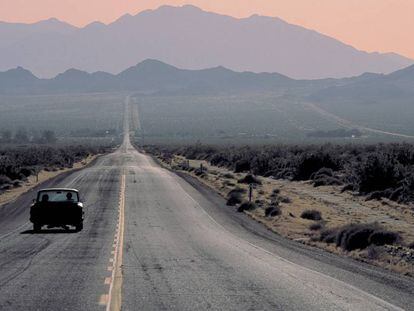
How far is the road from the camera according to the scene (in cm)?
1447

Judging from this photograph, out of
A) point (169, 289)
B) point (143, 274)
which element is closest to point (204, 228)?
point (143, 274)

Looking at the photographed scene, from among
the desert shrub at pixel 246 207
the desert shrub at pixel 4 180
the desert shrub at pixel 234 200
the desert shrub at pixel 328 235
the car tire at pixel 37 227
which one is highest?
the desert shrub at pixel 328 235

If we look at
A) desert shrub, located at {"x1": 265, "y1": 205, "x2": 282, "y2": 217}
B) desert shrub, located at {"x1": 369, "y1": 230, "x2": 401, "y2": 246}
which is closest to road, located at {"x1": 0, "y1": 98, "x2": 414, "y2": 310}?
desert shrub, located at {"x1": 369, "y1": 230, "x2": 401, "y2": 246}

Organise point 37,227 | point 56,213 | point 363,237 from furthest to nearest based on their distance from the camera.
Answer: point 37,227 → point 56,213 → point 363,237

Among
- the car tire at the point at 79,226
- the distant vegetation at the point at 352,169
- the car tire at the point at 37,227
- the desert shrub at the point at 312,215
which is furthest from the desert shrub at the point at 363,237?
the distant vegetation at the point at 352,169

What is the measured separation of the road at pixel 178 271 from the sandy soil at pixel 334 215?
972 mm

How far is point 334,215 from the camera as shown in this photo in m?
38.3

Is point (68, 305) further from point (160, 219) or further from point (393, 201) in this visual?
point (393, 201)

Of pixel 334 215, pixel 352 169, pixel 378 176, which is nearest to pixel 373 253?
pixel 334 215

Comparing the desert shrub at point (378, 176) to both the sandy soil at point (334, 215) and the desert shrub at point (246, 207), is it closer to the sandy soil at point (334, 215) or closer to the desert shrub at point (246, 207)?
the sandy soil at point (334, 215)

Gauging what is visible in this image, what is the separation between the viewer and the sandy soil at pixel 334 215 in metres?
22.8

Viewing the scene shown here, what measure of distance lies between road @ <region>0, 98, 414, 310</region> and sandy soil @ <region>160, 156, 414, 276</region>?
3.19 feet

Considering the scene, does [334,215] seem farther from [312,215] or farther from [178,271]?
[178,271]

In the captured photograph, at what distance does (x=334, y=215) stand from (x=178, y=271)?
20.8 metres
